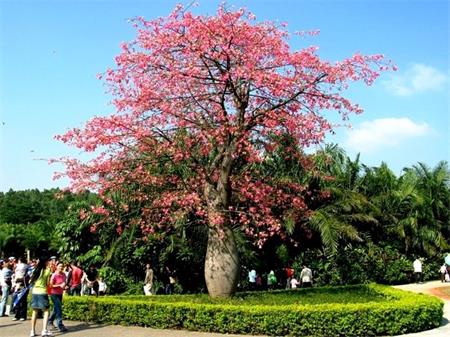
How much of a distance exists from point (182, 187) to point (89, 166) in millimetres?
2291

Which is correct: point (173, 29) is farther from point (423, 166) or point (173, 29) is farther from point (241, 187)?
point (423, 166)

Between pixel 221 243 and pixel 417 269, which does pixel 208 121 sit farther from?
pixel 417 269

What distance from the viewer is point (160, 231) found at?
17.7m

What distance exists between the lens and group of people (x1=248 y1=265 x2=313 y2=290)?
20250 millimetres

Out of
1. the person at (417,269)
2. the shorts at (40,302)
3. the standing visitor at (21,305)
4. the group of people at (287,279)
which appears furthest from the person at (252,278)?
the shorts at (40,302)

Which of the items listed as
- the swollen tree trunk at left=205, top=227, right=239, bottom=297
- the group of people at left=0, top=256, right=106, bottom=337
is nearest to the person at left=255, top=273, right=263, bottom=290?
the group of people at left=0, top=256, right=106, bottom=337

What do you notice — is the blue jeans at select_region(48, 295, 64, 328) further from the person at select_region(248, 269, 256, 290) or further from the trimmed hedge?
the person at select_region(248, 269, 256, 290)

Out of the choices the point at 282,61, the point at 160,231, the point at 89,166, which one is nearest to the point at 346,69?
the point at 282,61

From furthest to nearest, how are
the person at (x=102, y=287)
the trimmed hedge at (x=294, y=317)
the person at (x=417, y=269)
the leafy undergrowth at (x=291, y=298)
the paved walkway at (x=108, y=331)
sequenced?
the person at (x=417, y=269), the person at (x=102, y=287), the leafy undergrowth at (x=291, y=298), the paved walkway at (x=108, y=331), the trimmed hedge at (x=294, y=317)

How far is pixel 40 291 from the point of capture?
1050 cm

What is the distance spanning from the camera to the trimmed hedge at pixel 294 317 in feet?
32.2

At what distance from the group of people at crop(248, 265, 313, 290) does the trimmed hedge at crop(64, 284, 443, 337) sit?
346 inches

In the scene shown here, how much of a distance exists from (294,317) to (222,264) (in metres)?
3.32

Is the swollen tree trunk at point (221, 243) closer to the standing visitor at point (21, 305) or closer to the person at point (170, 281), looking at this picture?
the standing visitor at point (21, 305)
